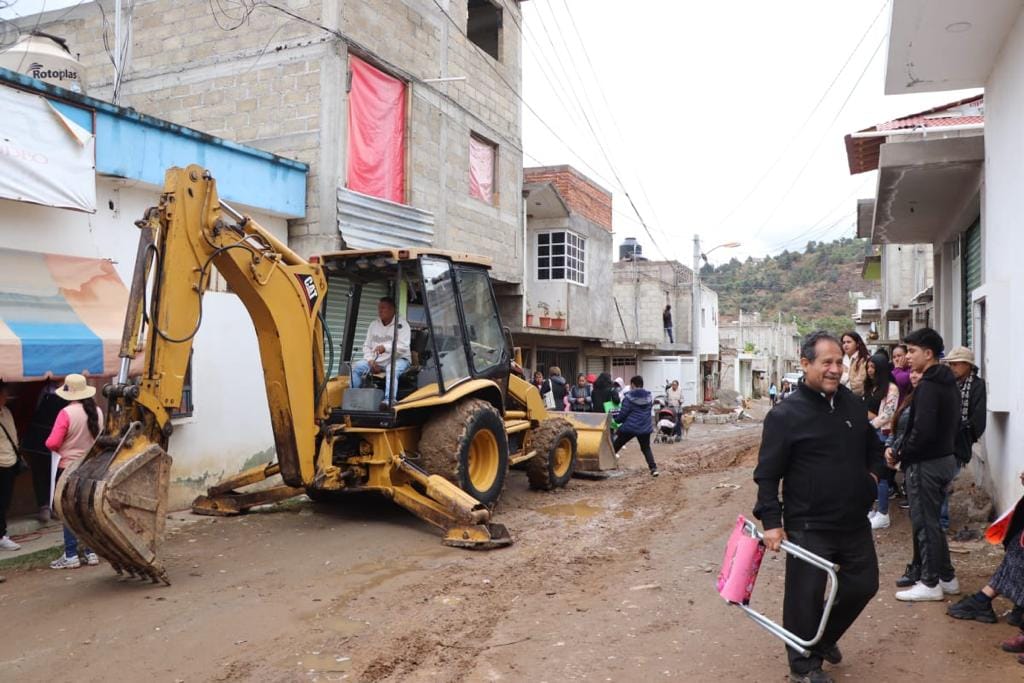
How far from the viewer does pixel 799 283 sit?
8694 cm

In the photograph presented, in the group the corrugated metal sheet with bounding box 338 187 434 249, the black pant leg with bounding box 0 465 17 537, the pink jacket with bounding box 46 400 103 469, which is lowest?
the black pant leg with bounding box 0 465 17 537

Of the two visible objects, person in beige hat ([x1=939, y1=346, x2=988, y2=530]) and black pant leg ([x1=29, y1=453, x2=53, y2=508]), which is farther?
black pant leg ([x1=29, y1=453, x2=53, y2=508])

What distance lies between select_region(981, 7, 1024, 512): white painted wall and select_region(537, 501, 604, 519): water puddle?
390 centimetres

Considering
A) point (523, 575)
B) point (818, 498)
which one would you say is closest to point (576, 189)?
point (523, 575)

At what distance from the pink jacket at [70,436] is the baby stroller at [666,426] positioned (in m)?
14.0

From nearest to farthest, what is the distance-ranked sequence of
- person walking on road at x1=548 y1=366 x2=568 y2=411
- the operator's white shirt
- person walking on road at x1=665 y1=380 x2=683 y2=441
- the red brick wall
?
the operator's white shirt
person walking on road at x1=548 y1=366 x2=568 y2=411
person walking on road at x1=665 y1=380 x2=683 y2=441
the red brick wall

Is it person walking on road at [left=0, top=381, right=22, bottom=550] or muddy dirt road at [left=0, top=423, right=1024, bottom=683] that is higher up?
person walking on road at [left=0, top=381, right=22, bottom=550]

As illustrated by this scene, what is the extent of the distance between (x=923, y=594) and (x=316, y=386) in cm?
515

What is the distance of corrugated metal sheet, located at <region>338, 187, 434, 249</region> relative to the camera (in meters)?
11.4

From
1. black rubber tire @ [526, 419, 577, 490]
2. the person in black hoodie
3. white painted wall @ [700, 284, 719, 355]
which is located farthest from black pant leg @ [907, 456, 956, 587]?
white painted wall @ [700, 284, 719, 355]

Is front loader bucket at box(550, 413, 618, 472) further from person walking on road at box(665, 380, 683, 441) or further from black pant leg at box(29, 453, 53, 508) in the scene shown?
person walking on road at box(665, 380, 683, 441)

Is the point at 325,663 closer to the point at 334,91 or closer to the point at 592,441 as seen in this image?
the point at 592,441

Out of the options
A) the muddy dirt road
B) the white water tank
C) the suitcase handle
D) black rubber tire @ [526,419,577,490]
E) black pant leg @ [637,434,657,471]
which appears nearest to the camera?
the suitcase handle

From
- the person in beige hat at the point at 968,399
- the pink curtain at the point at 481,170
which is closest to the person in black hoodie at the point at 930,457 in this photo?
the person in beige hat at the point at 968,399
